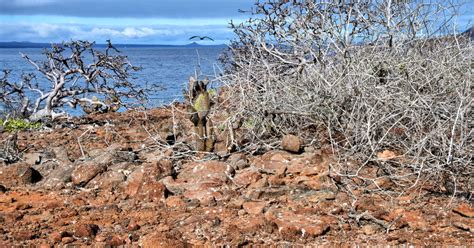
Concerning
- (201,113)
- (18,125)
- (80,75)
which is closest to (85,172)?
(201,113)

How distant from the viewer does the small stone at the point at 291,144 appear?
5.64 metres

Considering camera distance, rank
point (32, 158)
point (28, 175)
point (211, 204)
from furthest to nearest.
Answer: point (32, 158), point (28, 175), point (211, 204)

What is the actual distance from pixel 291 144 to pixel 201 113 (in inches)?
35.7

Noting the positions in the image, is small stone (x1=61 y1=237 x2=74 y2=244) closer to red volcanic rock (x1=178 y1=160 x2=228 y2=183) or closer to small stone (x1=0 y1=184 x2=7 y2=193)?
red volcanic rock (x1=178 y1=160 x2=228 y2=183)

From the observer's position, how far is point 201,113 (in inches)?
235

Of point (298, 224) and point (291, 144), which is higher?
point (291, 144)

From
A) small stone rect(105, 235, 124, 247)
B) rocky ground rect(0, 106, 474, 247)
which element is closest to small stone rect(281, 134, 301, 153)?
rocky ground rect(0, 106, 474, 247)

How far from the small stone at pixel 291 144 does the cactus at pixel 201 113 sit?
738 millimetres

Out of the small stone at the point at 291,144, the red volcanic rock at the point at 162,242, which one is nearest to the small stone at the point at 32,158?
the small stone at the point at 291,144

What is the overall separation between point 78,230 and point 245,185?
1389 mm

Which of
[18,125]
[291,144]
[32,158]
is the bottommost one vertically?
[18,125]

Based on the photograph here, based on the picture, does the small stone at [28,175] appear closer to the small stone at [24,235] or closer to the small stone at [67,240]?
the small stone at [24,235]

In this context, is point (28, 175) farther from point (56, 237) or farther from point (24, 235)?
point (56, 237)

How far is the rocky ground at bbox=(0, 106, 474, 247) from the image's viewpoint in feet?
12.6
